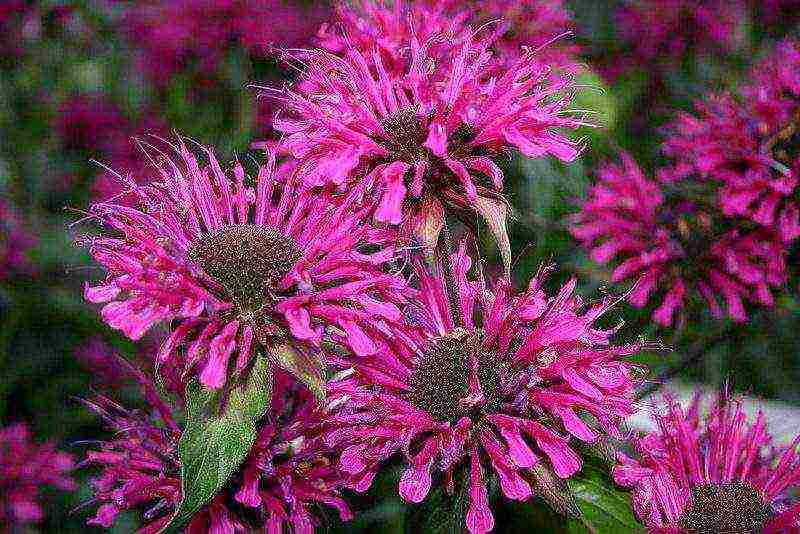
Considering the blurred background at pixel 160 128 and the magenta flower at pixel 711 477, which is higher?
the magenta flower at pixel 711 477

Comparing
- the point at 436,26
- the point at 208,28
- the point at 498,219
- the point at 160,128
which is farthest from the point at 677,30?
the point at 498,219

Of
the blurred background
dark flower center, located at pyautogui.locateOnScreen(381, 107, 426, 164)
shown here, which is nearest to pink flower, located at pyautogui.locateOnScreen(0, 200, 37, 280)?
the blurred background

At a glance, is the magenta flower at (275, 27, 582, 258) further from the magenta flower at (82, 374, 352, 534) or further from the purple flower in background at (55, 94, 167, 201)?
the purple flower in background at (55, 94, 167, 201)

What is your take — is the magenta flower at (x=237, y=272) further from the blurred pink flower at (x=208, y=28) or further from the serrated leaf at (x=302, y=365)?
the blurred pink flower at (x=208, y=28)

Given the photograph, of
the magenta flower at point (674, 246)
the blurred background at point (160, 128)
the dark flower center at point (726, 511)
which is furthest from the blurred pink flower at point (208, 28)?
the dark flower center at point (726, 511)

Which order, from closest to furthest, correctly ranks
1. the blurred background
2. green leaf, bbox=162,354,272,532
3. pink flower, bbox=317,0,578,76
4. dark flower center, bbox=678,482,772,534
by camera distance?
green leaf, bbox=162,354,272,532 → dark flower center, bbox=678,482,772,534 → pink flower, bbox=317,0,578,76 → the blurred background

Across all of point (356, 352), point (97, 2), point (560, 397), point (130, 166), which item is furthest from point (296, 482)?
point (97, 2)
